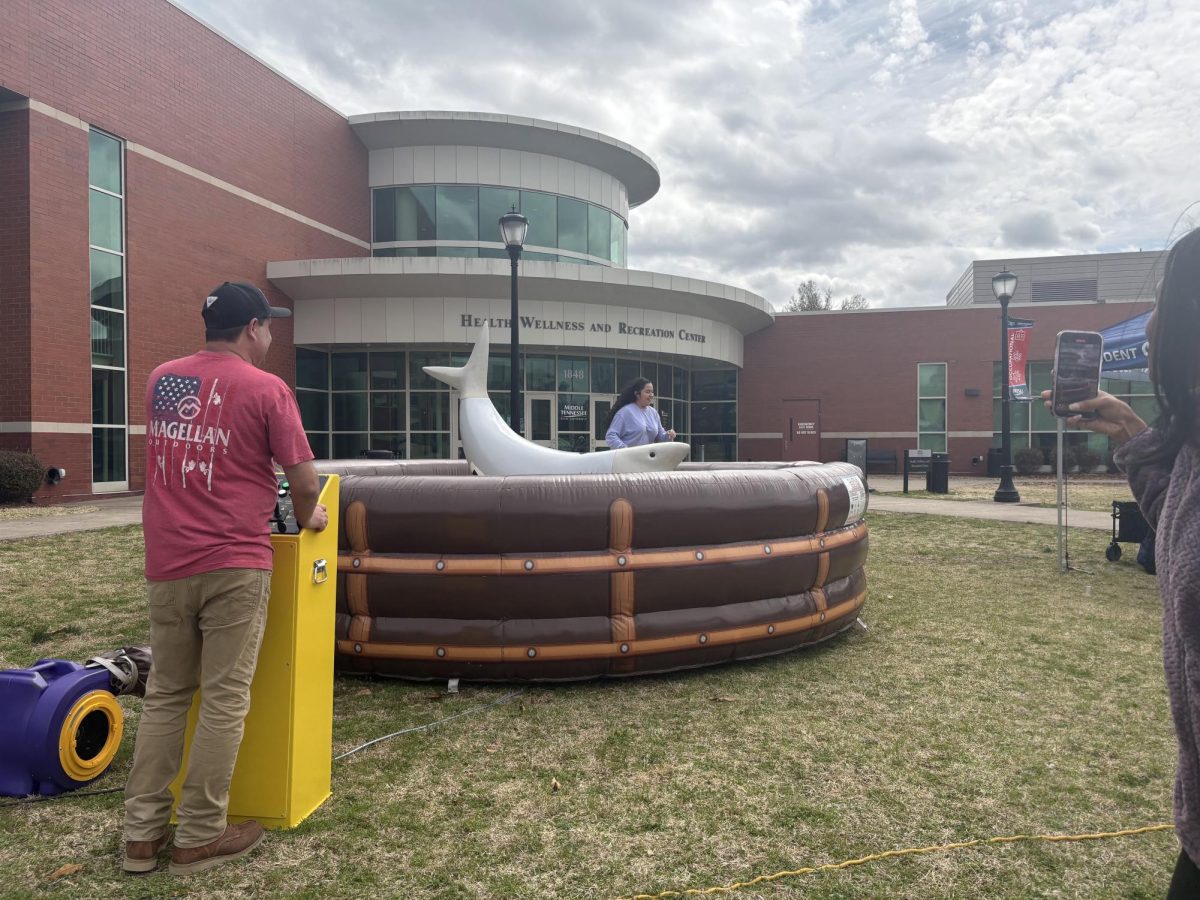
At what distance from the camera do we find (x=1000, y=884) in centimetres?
257

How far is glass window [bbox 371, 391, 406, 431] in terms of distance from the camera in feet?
72.2

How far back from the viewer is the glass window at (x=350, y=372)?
72.8 feet

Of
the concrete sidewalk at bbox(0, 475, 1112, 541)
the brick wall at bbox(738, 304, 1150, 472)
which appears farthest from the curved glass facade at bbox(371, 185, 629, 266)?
the concrete sidewalk at bbox(0, 475, 1112, 541)

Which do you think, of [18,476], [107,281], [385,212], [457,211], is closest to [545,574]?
[18,476]

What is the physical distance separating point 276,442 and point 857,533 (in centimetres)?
429

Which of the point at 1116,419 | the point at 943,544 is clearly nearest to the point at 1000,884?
the point at 1116,419

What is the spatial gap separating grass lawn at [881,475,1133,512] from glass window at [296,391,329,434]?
1574 cm

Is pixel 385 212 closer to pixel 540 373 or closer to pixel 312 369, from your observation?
pixel 312 369

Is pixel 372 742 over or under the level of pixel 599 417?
under

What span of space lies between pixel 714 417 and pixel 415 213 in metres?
12.5

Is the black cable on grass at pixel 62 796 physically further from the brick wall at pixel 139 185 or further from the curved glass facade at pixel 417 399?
the curved glass facade at pixel 417 399

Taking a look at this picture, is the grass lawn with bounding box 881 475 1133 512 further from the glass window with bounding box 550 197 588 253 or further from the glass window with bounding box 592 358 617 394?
the glass window with bounding box 550 197 588 253

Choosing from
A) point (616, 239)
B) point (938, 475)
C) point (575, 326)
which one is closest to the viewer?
point (938, 475)

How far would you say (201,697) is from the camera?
2662 mm
